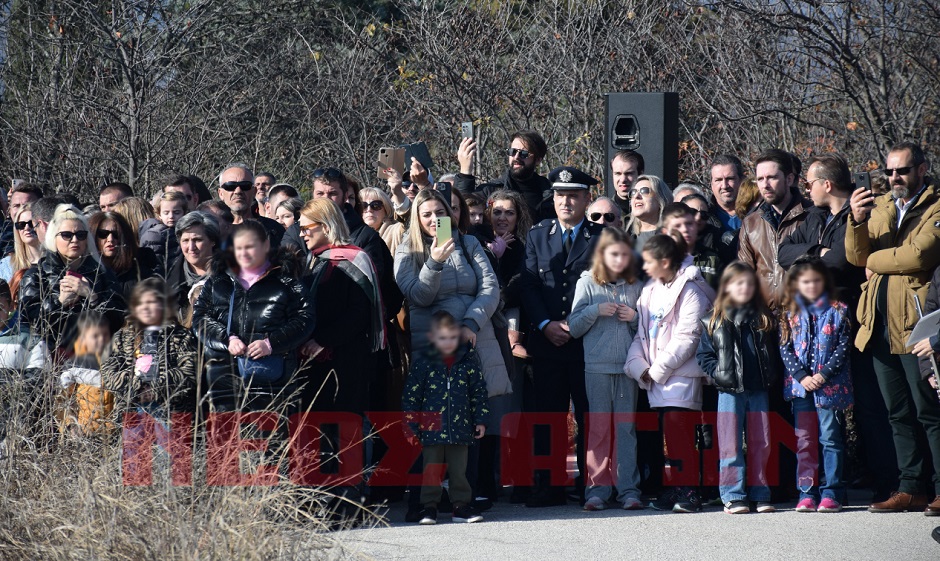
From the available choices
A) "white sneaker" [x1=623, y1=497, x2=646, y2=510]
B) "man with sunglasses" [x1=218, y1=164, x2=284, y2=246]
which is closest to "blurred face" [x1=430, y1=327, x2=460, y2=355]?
"man with sunglasses" [x1=218, y1=164, x2=284, y2=246]

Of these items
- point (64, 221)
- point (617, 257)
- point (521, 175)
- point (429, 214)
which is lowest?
point (617, 257)

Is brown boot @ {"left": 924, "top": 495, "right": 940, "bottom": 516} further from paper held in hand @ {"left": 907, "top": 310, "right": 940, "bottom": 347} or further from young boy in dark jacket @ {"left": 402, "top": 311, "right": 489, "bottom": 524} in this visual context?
young boy in dark jacket @ {"left": 402, "top": 311, "right": 489, "bottom": 524}

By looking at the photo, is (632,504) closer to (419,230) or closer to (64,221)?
(419,230)

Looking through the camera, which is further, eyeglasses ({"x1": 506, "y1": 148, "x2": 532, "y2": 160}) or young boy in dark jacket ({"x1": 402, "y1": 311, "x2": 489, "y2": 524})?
eyeglasses ({"x1": 506, "y1": 148, "x2": 532, "y2": 160})

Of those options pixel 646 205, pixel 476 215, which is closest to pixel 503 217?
pixel 476 215

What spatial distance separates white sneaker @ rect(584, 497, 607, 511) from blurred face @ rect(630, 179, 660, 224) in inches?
128

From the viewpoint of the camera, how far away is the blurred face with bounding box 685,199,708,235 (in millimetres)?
3369

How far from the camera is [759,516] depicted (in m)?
6.65

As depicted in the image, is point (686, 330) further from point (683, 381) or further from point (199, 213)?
point (199, 213)

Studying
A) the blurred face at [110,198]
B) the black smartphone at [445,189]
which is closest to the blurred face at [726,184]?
the black smartphone at [445,189]

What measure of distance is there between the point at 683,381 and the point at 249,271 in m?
2.21

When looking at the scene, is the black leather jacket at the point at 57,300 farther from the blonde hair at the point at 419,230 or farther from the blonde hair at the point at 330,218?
the blonde hair at the point at 419,230

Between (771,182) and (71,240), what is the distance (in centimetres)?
278

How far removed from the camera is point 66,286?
16.4 feet
